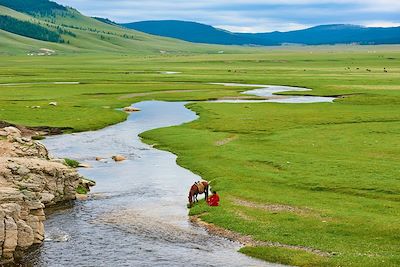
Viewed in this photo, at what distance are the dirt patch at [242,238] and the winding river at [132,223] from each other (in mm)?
670

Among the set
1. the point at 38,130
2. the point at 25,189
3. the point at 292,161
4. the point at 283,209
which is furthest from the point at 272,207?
the point at 38,130

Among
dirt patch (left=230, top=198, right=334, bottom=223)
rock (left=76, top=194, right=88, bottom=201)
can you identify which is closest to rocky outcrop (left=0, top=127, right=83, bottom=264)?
rock (left=76, top=194, right=88, bottom=201)

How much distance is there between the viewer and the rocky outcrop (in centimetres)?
3559

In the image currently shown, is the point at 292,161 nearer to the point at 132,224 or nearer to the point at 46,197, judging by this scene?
the point at 132,224

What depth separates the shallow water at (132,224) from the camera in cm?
3516

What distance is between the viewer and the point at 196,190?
1873 inches

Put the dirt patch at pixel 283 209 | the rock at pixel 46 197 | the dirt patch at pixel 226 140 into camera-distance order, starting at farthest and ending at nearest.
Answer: the dirt patch at pixel 226 140 → the rock at pixel 46 197 → the dirt patch at pixel 283 209

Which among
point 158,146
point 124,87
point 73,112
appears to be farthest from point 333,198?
point 124,87

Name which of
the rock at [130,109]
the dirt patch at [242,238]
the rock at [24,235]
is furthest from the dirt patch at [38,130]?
the rock at [24,235]

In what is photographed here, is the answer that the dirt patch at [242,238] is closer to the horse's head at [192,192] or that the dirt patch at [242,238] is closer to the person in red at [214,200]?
the person in red at [214,200]

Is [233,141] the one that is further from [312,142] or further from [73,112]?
[73,112]

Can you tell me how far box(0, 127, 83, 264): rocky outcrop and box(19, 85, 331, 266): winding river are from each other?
46.5 inches

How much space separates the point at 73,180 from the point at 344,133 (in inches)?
1654

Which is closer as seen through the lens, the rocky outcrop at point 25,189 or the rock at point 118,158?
the rocky outcrop at point 25,189
